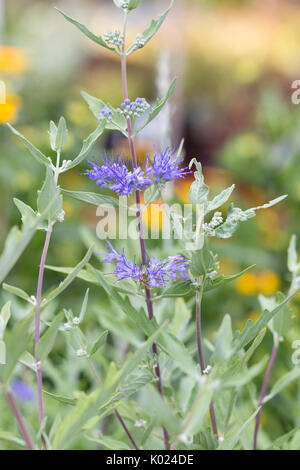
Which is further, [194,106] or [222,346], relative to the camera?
[194,106]

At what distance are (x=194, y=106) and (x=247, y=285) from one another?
198cm

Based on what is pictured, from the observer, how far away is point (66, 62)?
Result: 8.65 ft

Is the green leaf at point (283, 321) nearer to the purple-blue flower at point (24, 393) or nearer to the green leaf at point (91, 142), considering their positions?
the green leaf at point (91, 142)

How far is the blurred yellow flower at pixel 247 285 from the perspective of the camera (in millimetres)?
1114

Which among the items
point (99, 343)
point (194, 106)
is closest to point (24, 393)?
point (99, 343)

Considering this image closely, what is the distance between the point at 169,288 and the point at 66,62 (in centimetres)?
246

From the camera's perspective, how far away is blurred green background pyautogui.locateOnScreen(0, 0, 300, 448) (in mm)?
1158

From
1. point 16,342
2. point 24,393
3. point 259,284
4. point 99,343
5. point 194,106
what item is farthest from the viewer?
point 194,106

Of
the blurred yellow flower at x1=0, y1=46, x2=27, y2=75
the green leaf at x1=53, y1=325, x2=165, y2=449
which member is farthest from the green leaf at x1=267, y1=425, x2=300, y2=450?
the blurred yellow flower at x1=0, y1=46, x2=27, y2=75

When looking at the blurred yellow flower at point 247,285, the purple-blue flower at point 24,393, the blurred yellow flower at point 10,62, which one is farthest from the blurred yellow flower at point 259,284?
the blurred yellow flower at point 10,62

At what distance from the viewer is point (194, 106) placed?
297 centimetres

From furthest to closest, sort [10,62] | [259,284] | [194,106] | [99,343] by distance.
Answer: [194,106]
[10,62]
[259,284]
[99,343]

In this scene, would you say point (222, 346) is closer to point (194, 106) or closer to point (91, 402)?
point (91, 402)
